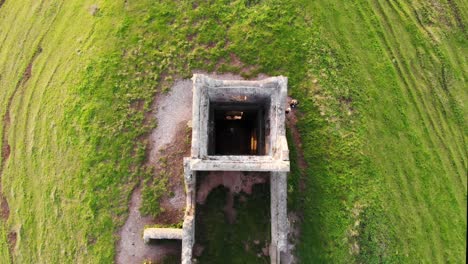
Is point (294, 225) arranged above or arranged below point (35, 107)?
below

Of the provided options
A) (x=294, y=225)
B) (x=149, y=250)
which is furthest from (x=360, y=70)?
(x=149, y=250)

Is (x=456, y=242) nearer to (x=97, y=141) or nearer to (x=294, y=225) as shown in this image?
(x=294, y=225)

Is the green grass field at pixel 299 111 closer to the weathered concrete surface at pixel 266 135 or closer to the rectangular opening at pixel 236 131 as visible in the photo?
the rectangular opening at pixel 236 131

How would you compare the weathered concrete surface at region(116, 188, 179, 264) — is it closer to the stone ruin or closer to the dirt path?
the dirt path

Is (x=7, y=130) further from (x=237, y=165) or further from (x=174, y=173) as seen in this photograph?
(x=237, y=165)

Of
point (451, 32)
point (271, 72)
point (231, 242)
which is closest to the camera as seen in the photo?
point (231, 242)

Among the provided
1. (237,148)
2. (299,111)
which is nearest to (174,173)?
(237,148)

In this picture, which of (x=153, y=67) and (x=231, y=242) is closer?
(x=231, y=242)

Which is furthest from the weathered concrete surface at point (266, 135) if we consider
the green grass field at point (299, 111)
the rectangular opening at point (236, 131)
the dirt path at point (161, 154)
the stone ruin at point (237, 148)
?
the dirt path at point (161, 154)
